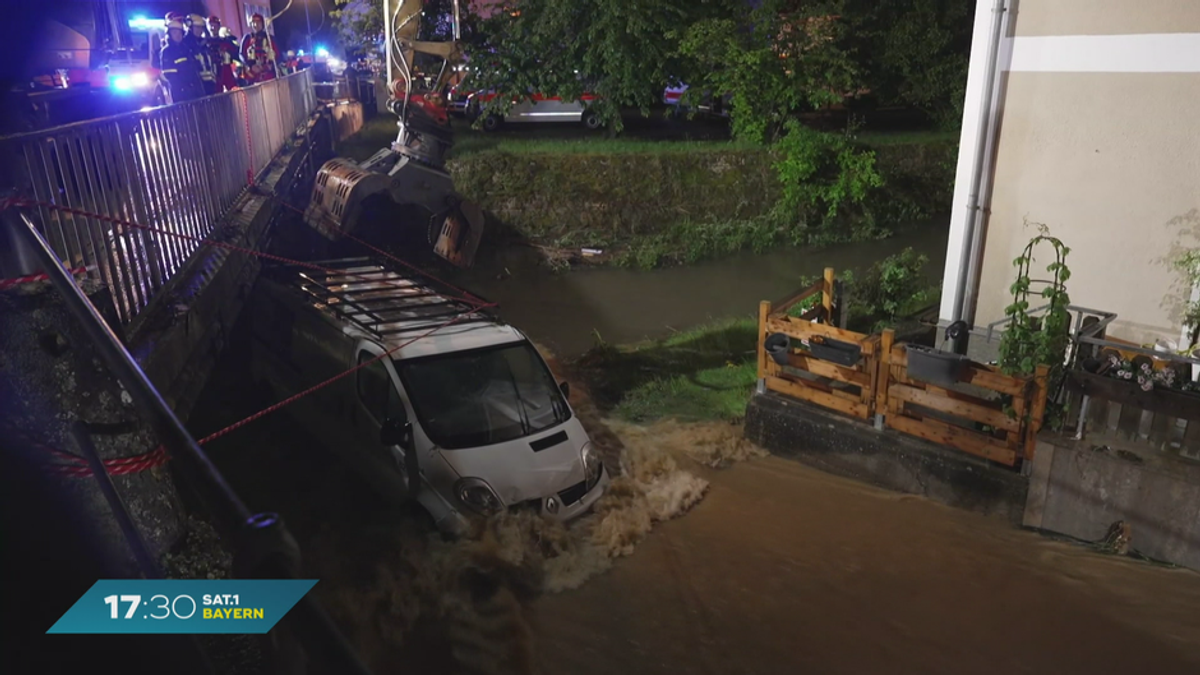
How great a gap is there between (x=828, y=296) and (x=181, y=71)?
370 inches

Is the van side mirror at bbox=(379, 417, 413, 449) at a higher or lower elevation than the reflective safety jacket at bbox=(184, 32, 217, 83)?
lower

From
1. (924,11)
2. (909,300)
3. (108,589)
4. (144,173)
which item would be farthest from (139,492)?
(924,11)

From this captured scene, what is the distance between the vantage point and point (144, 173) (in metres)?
6.17

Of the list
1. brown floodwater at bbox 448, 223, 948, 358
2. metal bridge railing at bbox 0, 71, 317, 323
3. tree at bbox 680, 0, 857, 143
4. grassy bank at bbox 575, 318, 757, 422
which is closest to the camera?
metal bridge railing at bbox 0, 71, 317, 323

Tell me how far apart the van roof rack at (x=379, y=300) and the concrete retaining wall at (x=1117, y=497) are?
5.27 m

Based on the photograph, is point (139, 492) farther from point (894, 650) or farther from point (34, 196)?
point (894, 650)

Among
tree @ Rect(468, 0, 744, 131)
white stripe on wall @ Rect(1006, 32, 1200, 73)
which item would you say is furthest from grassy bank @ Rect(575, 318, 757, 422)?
tree @ Rect(468, 0, 744, 131)

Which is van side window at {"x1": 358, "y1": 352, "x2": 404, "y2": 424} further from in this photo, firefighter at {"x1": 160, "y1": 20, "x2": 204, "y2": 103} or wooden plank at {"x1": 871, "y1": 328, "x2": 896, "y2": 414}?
firefighter at {"x1": 160, "y1": 20, "x2": 204, "y2": 103}

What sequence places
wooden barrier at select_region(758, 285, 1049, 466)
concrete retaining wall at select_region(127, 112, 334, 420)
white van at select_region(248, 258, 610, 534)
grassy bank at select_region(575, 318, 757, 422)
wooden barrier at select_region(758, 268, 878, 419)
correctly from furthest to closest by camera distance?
1. grassy bank at select_region(575, 318, 757, 422)
2. wooden barrier at select_region(758, 268, 878, 419)
3. wooden barrier at select_region(758, 285, 1049, 466)
4. white van at select_region(248, 258, 610, 534)
5. concrete retaining wall at select_region(127, 112, 334, 420)

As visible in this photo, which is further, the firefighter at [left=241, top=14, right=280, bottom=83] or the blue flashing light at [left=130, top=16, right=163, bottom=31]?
the blue flashing light at [left=130, top=16, right=163, bottom=31]

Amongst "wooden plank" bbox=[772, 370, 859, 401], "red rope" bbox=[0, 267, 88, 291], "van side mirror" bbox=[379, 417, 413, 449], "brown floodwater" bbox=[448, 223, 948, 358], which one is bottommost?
"brown floodwater" bbox=[448, 223, 948, 358]

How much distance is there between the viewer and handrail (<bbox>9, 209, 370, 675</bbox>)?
6.70 ft

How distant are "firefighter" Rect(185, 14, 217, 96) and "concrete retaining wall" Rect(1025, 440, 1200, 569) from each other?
11523 millimetres

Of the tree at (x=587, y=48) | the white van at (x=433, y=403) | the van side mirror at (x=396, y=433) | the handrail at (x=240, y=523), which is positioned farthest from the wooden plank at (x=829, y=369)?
the tree at (x=587, y=48)
